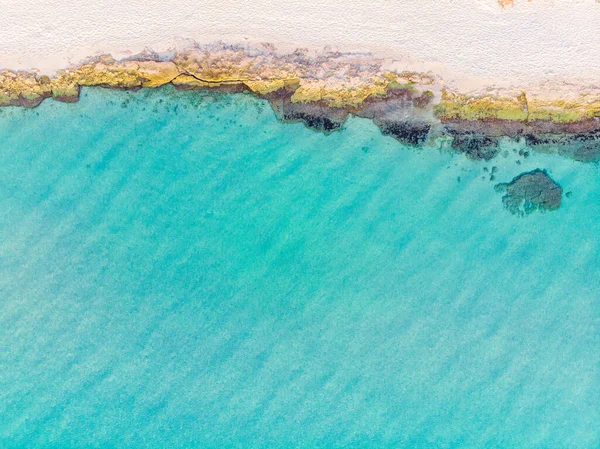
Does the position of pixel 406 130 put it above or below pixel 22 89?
above

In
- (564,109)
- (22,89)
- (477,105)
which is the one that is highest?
(564,109)

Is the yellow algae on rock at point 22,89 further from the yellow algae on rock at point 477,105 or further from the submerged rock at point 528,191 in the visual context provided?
the submerged rock at point 528,191

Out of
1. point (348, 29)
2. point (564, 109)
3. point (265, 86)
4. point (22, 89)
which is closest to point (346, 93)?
point (348, 29)

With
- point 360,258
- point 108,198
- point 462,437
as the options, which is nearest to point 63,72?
point 108,198

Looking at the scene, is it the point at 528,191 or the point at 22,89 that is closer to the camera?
the point at 22,89

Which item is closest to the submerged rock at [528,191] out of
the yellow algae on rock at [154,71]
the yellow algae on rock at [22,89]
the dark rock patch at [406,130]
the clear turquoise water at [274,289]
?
the clear turquoise water at [274,289]

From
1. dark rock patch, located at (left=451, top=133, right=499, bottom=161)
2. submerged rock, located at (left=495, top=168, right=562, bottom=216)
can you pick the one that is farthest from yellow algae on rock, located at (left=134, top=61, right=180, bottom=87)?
submerged rock, located at (left=495, top=168, right=562, bottom=216)

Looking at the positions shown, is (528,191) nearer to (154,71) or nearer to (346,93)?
(346,93)
